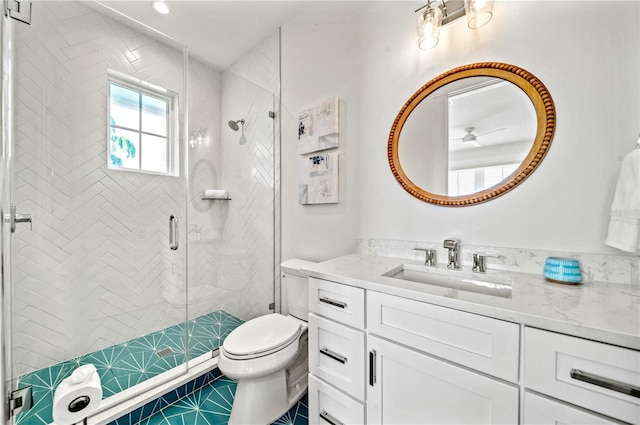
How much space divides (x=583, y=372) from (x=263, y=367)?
117cm

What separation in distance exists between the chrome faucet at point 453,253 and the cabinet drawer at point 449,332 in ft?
1.53

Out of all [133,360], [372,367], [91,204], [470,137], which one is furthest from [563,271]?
[91,204]

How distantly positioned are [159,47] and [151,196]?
1.25 meters

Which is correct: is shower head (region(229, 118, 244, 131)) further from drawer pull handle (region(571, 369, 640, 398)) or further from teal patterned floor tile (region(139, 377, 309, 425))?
drawer pull handle (region(571, 369, 640, 398))

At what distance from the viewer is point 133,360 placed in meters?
1.67

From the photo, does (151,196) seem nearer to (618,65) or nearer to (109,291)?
(109,291)

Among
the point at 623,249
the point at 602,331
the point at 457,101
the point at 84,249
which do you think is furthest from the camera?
the point at 84,249

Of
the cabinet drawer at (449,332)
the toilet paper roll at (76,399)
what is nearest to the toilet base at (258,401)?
the toilet paper roll at (76,399)

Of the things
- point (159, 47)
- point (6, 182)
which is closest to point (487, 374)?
point (6, 182)

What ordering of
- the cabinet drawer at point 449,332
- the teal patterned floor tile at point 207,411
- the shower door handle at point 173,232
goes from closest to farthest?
the cabinet drawer at point 449,332 → the teal patterned floor tile at point 207,411 → the shower door handle at point 173,232

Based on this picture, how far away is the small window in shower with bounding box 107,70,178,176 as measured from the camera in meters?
1.91

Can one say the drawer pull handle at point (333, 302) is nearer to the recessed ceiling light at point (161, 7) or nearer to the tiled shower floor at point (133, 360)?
the tiled shower floor at point (133, 360)

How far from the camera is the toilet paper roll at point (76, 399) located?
1.09 metres

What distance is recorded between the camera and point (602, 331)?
572 mm
